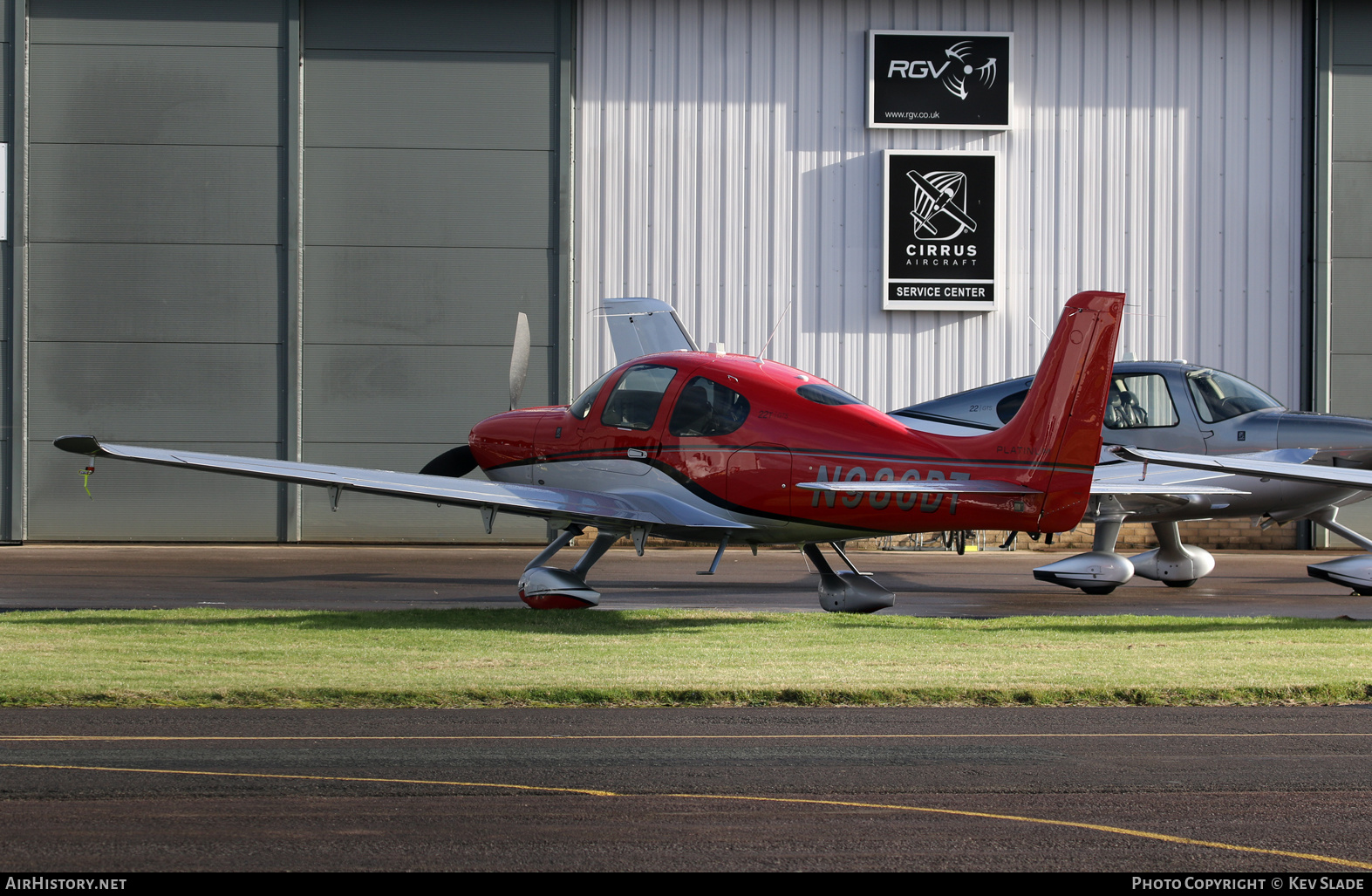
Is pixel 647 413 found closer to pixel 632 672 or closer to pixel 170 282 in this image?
pixel 632 672

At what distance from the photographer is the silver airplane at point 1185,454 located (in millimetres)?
15727

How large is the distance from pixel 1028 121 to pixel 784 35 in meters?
5.20

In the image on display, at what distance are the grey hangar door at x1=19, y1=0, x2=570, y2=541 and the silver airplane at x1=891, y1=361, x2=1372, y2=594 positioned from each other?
1147cm

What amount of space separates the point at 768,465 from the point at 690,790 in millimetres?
6405

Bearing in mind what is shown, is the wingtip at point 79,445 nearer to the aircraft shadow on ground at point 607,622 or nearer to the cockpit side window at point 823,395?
the aircraft shadow on ground at point 607,622

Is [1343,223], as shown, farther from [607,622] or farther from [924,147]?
[607,622]

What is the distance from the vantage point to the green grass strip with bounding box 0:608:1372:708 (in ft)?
28.5

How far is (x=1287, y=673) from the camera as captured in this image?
9.52 m

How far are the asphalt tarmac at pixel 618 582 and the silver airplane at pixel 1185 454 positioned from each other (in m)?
0.40

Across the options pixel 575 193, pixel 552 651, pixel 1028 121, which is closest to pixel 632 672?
pixel 552 651

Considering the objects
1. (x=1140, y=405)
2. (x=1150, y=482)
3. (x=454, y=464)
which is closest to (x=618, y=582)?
(x=454, y=464)

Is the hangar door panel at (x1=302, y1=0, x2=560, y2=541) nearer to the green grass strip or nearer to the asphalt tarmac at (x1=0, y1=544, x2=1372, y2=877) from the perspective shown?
the green grass strip

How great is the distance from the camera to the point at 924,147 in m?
26.4

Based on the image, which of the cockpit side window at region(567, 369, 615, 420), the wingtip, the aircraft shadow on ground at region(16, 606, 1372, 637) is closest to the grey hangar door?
the cockpit side window at region(567, 369, 615, 420)
